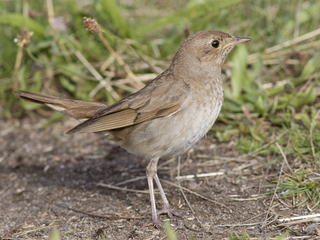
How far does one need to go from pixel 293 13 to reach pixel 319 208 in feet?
13.3

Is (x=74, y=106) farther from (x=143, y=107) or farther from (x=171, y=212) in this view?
(x=171, y=212)

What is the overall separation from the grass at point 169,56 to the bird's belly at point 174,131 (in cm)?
130

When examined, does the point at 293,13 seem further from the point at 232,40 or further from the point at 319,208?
the point at 319,208

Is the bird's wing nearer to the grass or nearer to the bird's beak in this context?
the bird's beak

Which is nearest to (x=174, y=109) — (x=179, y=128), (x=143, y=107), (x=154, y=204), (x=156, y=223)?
(x=179, y=128)

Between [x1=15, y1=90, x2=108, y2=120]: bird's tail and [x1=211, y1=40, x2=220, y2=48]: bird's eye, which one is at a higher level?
[x1=211, y1=40, x2=220, y2=48]: bird's eye

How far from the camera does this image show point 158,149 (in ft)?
12.7

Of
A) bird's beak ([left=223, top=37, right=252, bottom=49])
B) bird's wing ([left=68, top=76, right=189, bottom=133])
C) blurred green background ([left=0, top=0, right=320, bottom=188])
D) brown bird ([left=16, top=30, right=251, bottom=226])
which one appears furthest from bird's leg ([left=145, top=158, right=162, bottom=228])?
bird's beak ([left=223, top=37, right=252, bottom=49])

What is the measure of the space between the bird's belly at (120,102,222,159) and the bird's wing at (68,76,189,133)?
0.08 metres

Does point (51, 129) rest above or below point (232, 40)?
below

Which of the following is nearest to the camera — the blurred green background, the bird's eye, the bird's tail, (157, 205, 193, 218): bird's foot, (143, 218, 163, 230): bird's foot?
(143, 218, 163, 230): bird's foot

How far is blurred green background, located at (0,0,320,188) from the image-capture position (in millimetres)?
5324

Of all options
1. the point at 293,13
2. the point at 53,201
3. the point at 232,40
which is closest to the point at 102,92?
the point at 53,201

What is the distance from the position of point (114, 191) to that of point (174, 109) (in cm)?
142
